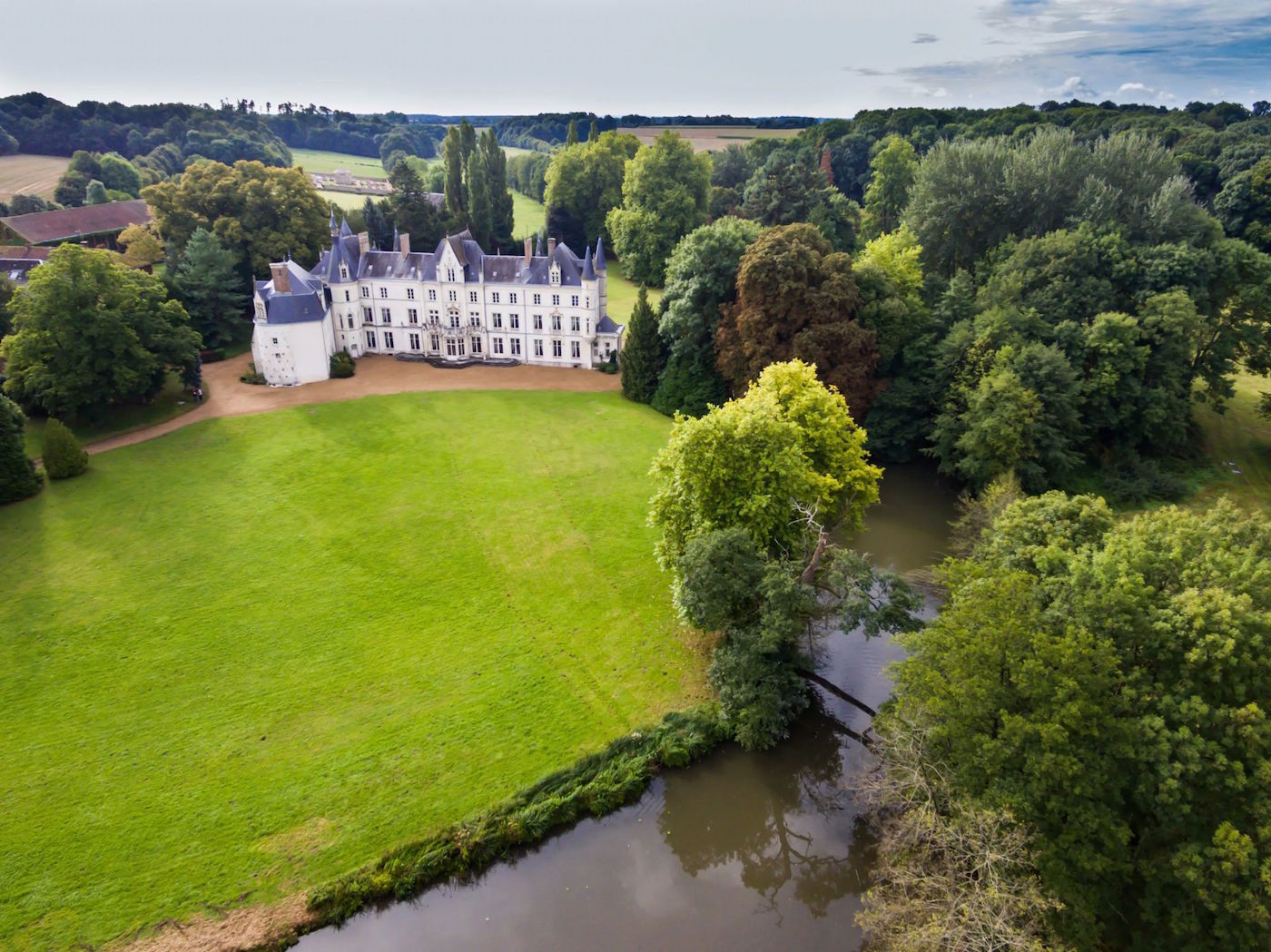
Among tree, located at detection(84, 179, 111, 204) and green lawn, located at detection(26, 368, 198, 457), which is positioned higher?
tree, located at detection(84, 179, 111, 204)

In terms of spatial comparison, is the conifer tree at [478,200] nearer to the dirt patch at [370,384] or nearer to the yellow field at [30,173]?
the dirt patch at [370,384]

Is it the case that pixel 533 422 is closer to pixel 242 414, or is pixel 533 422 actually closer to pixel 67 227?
pixel 242 414

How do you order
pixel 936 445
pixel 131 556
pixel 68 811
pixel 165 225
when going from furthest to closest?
pixel 165 225 → pixel 936 445 → pixel 131 556 → pixel 68 811

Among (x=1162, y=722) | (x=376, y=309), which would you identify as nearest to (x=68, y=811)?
(x=1162, y=722)

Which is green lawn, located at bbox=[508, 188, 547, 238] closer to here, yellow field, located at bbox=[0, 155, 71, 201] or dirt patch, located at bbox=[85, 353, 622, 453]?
dirt patch, located at bbox=[85, 353, 622, 453]

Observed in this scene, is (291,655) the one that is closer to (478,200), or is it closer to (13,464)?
(13,464)

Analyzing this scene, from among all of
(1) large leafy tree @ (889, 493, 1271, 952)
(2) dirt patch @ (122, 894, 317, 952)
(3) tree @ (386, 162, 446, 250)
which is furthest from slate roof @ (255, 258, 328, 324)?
(1) large leafy tree @ (889, 493, 1271, 952)

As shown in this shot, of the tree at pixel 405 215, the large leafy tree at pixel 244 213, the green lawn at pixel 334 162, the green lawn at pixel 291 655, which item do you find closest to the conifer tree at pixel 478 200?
the tree at pixel 405 215

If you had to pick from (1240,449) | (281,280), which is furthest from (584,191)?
(1240,449)
